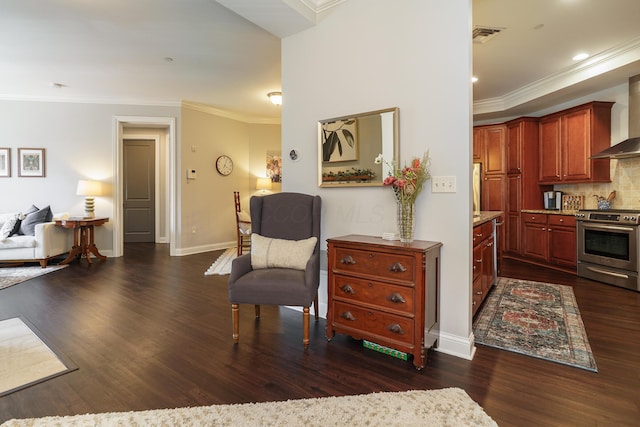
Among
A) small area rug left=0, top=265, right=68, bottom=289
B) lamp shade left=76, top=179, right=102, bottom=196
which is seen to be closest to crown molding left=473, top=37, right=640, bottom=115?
lamp shade left=76, top=179, right=102, bottom=196

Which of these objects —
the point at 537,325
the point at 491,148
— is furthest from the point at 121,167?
the point at 491,148

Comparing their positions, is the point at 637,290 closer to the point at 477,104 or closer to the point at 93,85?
the point at 477,104

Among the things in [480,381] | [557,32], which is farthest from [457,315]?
[557,32]

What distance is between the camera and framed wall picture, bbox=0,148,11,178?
5.46 m

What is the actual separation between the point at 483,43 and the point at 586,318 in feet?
9.87

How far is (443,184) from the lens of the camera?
2.25m

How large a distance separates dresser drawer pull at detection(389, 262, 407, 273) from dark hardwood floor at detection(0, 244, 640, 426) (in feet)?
1.96

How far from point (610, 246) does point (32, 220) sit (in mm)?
8148

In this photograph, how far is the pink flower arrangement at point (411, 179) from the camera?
2244 millimetres

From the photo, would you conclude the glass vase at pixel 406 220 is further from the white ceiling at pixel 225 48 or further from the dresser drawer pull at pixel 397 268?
the white ceiling at pixel 225 48

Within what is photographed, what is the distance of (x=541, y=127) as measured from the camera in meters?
Result: 5.36

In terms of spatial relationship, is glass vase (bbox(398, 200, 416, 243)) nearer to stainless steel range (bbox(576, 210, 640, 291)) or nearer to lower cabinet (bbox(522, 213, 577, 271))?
stainless steel range (bbox(576, 210, 640, 291))

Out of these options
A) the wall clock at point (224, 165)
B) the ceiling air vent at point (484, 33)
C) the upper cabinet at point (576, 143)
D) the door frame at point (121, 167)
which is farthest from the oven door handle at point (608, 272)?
the door frame at point (121, 167)

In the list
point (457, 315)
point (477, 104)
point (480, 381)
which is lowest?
point (480, 381)
